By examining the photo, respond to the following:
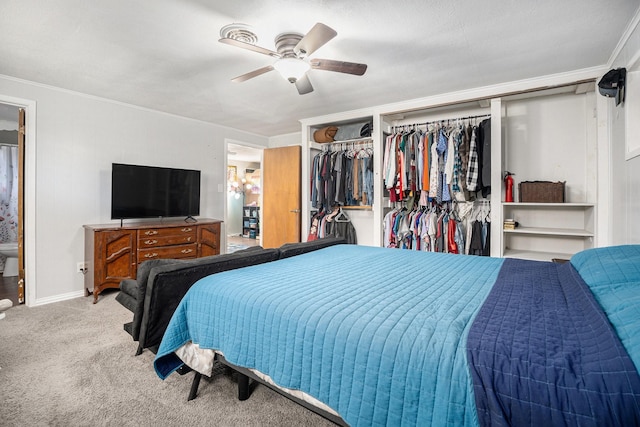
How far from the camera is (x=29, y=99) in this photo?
10.2 feet

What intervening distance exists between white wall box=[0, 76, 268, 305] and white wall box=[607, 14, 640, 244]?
4.73m

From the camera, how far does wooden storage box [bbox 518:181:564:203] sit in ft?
9.89

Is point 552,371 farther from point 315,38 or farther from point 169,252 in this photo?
point 169,252

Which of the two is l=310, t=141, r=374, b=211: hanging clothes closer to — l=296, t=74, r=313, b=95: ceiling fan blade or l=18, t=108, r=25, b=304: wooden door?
l=296, t=74, r=313, b=95: ceiling fan blade

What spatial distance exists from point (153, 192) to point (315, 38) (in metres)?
2.95

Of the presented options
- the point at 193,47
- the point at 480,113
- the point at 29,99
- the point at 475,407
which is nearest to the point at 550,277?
the point at 475,407

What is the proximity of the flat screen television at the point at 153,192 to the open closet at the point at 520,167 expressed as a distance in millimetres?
2522

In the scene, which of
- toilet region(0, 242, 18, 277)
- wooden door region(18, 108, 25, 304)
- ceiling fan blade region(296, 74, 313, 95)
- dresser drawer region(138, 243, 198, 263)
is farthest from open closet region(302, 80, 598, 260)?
toilet region(0, 242, 18, 277)

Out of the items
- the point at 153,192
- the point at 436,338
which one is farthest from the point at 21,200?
the point at 436,338

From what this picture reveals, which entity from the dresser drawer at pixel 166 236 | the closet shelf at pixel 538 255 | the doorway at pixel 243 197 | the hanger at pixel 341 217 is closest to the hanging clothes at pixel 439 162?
the closet shelf at pixel 538 255

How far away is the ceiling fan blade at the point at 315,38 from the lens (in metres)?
1.80

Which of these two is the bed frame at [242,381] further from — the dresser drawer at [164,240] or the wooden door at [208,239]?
the wooden door at [208,239]

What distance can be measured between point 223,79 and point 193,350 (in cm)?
253

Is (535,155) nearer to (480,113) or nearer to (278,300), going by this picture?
(480,113)
